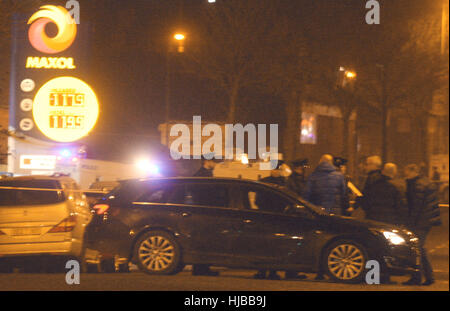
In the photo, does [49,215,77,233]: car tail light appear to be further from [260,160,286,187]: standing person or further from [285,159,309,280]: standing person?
[285,159,309,280]: standing person

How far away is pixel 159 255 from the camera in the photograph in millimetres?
9109

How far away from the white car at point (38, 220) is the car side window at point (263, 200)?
90.6 inches

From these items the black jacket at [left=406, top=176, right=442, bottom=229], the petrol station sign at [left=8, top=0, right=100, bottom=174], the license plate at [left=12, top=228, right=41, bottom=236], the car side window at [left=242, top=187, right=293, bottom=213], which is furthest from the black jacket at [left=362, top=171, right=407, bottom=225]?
the petrol station sign at [left=8, top=0, right=100, bottom=174]

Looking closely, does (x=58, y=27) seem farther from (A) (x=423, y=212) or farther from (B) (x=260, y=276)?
(A) (x=423, y=212)

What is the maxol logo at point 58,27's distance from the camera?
12158mm

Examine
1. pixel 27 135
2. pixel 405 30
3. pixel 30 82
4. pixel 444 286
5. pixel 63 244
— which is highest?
pixel 405 30

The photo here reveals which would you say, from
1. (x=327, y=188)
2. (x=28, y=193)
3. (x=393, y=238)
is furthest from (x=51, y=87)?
(x=393, y=238)

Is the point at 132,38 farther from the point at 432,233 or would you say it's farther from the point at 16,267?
the point at 16,267

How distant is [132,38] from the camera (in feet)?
82.4

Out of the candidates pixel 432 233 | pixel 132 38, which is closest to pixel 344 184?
pixel 432 233

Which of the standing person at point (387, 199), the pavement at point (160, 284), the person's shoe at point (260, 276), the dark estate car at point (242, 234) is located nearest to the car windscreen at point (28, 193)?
the dark estate car at point (242, 234)

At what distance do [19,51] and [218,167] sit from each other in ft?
23.8

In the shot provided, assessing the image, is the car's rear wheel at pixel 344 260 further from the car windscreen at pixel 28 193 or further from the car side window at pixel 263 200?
the car windscreen at pixel 28 193

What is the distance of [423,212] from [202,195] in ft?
10.8
